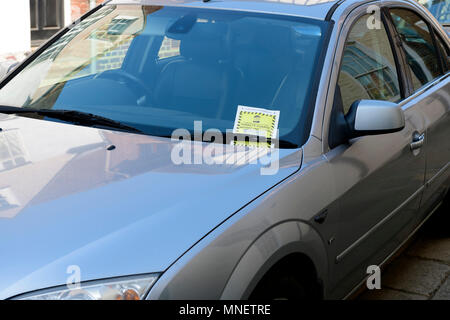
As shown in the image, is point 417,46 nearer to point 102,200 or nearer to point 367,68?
point 367,68

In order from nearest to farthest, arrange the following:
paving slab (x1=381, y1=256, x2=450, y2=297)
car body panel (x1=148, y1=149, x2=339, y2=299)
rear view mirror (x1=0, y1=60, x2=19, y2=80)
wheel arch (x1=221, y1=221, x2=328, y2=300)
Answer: car body panel (x1=148, y1=149, x2=339, y2=299) < wheel arch (x1=221, y1=221, x2=328, y2=300) < rear view mirror (x1=0, y1=60, x2=19, y2=80) < paving slab (x1=381, y1=256, x2=450, y2=297)

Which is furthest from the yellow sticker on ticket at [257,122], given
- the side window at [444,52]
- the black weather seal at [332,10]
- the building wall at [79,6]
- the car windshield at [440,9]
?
the building wall at [79,6]

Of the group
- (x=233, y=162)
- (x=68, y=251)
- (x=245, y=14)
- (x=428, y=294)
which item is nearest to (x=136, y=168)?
(x=233, y=162)

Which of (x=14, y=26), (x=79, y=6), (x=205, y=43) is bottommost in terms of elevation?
(x=14, y=26)

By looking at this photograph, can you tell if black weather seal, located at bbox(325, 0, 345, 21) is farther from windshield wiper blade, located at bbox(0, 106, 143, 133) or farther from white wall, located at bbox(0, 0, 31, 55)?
white wall, located at bbox(0, 0, 31, 55)

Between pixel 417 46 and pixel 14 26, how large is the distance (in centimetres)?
812

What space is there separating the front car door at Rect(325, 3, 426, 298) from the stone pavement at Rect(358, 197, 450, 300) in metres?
0.37

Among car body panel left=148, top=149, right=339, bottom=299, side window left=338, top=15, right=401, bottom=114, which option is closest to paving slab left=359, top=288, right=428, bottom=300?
side window left=338, top=15, right=401, bottom=114

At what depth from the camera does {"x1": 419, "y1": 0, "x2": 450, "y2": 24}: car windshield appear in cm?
987

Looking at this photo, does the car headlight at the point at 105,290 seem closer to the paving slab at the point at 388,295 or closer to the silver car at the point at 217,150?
the silver car at the point at 217,150

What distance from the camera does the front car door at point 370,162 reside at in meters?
2.82

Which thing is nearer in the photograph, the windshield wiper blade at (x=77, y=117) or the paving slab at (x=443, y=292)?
the windshield wiper blade at (x=77, y=117)

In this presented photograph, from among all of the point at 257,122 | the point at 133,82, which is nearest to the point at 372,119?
the point at 257,122

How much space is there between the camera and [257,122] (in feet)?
9.05
